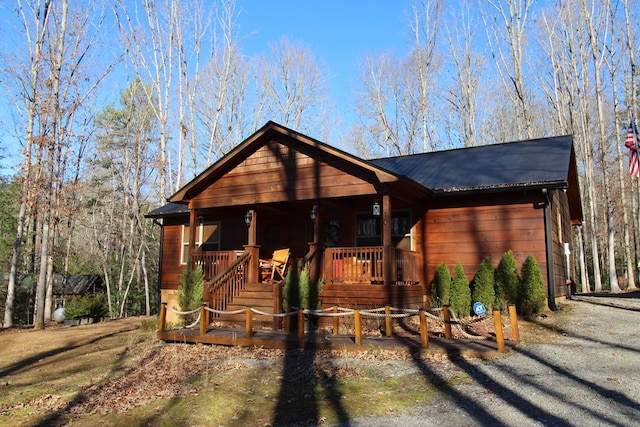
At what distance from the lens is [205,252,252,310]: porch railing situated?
1116cm

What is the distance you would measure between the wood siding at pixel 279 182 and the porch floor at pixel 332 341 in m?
3.57

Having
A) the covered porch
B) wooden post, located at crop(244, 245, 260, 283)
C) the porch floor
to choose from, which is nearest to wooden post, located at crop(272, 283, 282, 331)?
the covered porch

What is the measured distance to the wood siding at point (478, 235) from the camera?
1152 cm

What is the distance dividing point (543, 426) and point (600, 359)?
11.0ft

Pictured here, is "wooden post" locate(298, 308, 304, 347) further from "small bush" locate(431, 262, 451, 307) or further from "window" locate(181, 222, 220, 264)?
"window" locate(181, 222, 220, 264)

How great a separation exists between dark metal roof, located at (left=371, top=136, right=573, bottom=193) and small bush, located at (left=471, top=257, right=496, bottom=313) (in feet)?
6.36

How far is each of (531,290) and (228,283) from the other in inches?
283

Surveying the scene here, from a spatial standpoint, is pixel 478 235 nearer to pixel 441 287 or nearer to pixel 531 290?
pixel 441 287

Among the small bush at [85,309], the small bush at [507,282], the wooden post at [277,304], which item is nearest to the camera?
the wooden post at [277,304]

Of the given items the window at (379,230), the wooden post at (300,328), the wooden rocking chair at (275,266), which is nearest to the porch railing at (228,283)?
the wooden rocking chair at (275,266)

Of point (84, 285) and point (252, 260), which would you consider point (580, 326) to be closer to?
point (252, 260)

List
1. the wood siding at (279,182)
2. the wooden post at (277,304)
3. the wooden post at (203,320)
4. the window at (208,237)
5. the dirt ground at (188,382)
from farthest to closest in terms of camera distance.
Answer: the window at (208,237), the wood siding at (279,182), the wooden post at (277,304), the wooden post at (203,320), the dirt ground at (188,382)

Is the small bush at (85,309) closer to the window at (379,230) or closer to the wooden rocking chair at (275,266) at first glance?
the wooden rocking chair at (275,266)

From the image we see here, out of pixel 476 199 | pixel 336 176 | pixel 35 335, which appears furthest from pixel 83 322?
pixel 476 199
